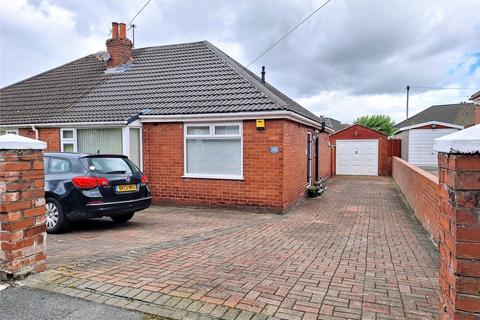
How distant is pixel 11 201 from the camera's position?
3820 mm

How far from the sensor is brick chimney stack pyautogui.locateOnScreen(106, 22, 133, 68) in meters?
13.8

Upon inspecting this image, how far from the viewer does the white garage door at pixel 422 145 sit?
21047 millimetres

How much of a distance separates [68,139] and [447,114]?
30720 mm

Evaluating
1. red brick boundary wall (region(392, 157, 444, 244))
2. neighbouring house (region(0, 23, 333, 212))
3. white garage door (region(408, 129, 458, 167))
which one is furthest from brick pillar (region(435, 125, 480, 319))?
white garage door (region(408, 129, 458, 167))

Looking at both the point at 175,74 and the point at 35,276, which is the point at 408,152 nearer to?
the point at 175,74

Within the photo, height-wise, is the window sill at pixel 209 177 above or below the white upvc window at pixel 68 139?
below

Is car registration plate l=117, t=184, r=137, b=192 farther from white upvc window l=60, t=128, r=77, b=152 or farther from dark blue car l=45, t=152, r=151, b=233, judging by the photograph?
white upvc window l=60, t=128, r=77, b=152

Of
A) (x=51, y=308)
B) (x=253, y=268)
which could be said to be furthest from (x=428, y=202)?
(x=51, y=308)

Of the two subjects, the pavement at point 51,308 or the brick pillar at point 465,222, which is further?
the pavement at point 51,308

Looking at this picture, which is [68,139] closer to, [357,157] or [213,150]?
[213,150]

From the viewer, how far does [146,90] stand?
11.7m

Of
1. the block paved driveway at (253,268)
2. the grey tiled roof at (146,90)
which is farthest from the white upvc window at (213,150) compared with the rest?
the block paved driveway at (253,268)

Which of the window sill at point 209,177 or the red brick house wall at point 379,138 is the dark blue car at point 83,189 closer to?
the window sill at point 209,177

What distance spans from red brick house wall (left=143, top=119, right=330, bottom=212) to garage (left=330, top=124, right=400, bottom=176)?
12.2 m
